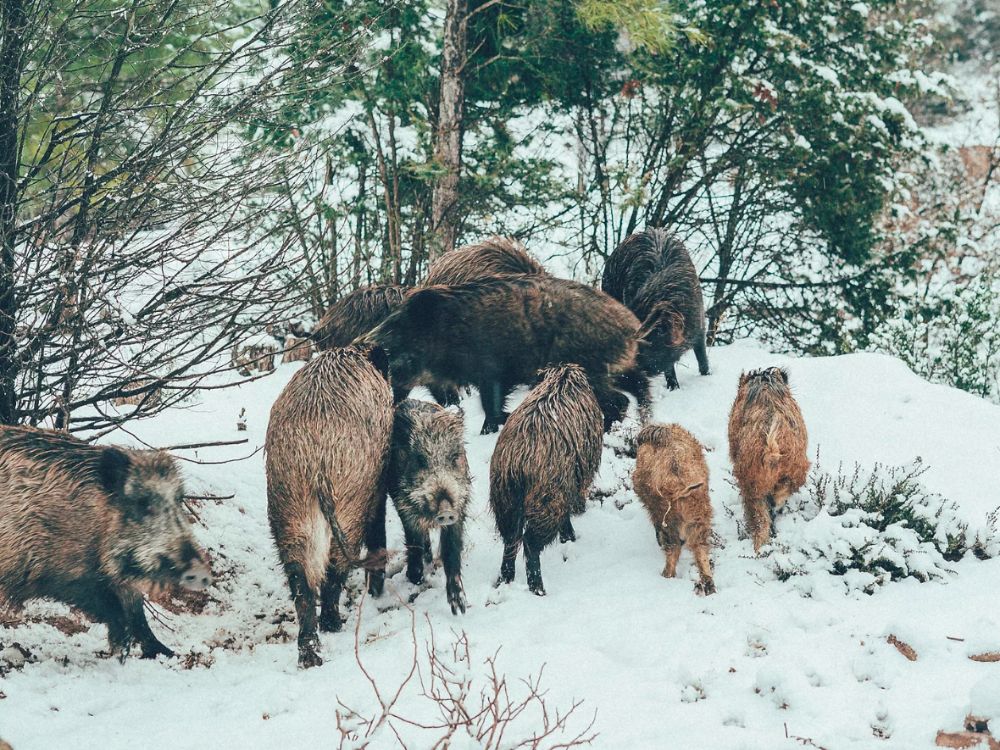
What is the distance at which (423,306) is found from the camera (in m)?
6.71

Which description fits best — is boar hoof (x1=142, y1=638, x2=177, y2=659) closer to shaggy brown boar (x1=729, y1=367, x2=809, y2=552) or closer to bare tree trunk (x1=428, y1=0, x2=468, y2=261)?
shaggy brown boar (x1=729, y1=367, x2=809, y2=552)

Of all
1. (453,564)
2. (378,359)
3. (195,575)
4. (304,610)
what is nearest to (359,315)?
(378,359)

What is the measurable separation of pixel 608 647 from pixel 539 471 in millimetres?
1084

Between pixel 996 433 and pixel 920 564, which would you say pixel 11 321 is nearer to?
pixel 920 564

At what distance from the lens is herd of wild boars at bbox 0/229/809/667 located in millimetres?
4504

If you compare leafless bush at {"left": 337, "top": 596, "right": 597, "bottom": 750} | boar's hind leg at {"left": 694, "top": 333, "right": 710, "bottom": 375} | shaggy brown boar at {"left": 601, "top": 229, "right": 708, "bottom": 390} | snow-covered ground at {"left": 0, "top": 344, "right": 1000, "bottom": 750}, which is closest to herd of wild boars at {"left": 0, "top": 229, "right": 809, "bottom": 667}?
snow-covered ground at {"left": 0, "top": 344, "right": 1000, "bottom": 750}

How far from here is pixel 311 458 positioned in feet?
15.4

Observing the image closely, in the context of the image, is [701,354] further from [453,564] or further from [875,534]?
[453,564]

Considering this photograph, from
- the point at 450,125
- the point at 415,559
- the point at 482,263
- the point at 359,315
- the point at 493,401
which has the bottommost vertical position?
the point at 415,559

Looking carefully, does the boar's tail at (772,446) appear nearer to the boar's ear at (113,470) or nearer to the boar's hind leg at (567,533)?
the boar's hind leg at (567,533)

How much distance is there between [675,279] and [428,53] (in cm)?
446

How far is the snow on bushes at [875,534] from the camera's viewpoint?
4.87 m

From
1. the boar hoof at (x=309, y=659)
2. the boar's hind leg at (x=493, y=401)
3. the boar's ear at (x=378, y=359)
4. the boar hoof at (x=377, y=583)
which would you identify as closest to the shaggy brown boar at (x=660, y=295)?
the boar's hind leg at (x=493, y=401)

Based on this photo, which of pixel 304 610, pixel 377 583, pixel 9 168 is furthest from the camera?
pixel 377 583
